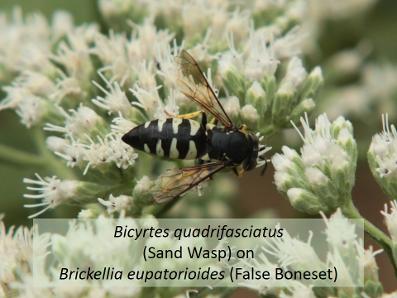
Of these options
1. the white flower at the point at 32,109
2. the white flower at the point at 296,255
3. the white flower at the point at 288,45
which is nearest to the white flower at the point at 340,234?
the white flower at the point at 296,255

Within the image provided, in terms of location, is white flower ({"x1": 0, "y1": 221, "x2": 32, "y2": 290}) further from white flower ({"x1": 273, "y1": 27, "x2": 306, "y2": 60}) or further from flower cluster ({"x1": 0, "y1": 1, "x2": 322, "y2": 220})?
white flower ({"x1": 273, "y1": 27, "x2": 306, "y2": 60})

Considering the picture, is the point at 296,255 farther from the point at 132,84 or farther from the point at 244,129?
the point at 132,84

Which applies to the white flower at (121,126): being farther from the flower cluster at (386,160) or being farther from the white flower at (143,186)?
the flower cluster at (386,160)

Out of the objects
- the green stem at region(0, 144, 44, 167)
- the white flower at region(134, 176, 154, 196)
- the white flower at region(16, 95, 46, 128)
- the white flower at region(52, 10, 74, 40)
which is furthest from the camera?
the white flower at region(52, 10, 74, 40)

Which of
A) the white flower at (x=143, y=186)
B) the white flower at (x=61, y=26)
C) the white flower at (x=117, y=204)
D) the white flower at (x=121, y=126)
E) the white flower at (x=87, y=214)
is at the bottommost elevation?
the white flower at (x=87, y=214)

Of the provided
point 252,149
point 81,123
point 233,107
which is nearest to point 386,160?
point 252,149

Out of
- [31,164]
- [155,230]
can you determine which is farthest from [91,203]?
[31,164]

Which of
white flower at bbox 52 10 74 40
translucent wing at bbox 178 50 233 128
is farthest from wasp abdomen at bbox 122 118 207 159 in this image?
white flower at bbox 52 10 74 40

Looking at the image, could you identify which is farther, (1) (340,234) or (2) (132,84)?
(2) (132,84)
